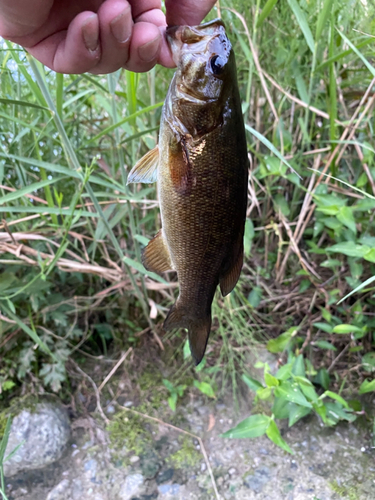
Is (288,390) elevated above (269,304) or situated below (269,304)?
above

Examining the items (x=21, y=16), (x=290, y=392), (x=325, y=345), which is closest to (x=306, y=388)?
(x=290, y=392)

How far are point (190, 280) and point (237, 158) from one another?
1.24ft

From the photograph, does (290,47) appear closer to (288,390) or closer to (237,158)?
(237,158)

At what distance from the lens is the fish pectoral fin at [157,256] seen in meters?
1.04

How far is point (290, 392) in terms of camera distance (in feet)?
3.98

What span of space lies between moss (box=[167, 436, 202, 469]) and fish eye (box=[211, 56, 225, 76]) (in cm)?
156

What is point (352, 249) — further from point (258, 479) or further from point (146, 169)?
point (258, 479)

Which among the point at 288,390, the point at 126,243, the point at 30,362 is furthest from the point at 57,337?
the point at 288,390

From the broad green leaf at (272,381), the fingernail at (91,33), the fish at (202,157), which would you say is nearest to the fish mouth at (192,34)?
the fish at (202,157)

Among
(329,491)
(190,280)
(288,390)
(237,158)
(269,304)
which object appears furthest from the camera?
(269,304)

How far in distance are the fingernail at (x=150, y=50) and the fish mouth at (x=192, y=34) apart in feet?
0.27

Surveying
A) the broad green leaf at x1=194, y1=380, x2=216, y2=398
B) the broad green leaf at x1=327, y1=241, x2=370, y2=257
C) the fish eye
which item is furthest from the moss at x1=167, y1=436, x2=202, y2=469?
the fish eye

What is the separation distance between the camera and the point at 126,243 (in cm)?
181

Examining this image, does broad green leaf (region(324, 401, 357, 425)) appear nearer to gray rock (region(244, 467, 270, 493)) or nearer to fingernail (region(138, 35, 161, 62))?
gray rock (region(244, 467, 270, 493))
